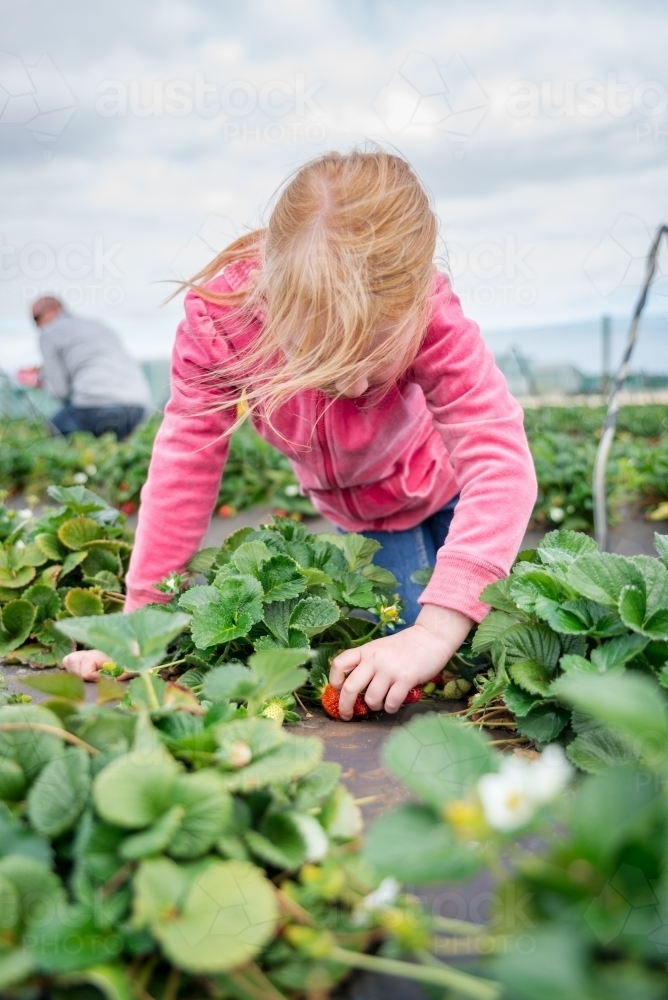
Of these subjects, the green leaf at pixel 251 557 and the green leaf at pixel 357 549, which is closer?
the green leaf at pixel 251 557

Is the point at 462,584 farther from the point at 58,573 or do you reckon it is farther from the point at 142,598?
the point at 58,573

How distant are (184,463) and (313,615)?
0.53m

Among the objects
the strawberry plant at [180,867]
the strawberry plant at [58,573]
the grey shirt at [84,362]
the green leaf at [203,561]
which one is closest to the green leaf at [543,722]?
the strawberry plant at [180,867]

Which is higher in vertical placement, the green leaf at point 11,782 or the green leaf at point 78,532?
the green leaf at point 11,782

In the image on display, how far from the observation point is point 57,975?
0.62m

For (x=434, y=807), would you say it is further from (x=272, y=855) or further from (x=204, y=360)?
(x=204, y=360)

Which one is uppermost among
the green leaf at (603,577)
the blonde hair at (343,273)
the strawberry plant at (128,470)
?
the blonde hair at (343,273)

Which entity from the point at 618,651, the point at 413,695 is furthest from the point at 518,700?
the point at 413,695

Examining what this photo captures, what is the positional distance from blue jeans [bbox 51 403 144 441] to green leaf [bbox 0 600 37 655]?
172 inches

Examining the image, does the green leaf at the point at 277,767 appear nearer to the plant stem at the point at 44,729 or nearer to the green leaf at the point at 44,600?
the plant stem at the point at 44,729

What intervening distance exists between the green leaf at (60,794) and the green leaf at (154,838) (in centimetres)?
6

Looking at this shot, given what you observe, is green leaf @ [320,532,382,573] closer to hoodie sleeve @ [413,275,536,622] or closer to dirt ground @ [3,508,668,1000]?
hoodie sleeve @ [413,275,536,622]

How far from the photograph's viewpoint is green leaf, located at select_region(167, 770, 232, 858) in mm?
664

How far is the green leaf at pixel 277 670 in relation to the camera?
32.5 inches
